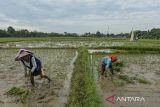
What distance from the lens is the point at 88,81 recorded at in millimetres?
5629

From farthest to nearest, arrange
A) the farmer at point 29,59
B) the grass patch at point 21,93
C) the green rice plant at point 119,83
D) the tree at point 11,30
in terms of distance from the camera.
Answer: the tree at point 11,30 < the green rice plant at point 119,83 < the farmer at point 29,59 < the grass patch at point 21,93

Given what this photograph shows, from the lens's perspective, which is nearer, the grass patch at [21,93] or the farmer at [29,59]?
the grass patch at [21,93]

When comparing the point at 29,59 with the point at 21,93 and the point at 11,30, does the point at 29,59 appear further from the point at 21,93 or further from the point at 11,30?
the point at 11,30

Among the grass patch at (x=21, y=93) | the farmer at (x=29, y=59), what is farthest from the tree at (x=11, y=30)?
the grass patch at (x=21, y=93)

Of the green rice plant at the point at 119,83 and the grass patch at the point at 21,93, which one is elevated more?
the grass patch at the point at 21,93

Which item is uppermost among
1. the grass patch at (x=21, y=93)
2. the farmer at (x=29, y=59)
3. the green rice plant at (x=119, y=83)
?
the farmer at (x=29, y=59)

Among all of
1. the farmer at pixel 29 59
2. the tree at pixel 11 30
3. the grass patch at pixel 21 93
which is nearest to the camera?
the grass patch at pixel 21 93

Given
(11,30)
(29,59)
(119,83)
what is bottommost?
(119,83)

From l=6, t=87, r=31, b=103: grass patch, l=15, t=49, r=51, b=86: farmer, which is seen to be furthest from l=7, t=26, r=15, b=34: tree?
l=6, t=87, r=31, b=103: grass patch

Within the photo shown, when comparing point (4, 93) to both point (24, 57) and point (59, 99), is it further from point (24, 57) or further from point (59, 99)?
point (59, 99)

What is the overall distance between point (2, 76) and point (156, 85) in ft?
14.8

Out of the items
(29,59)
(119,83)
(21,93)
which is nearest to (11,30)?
(29,59)

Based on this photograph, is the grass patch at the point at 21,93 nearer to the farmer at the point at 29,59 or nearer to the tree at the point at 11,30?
the farmer at the point at 29,59

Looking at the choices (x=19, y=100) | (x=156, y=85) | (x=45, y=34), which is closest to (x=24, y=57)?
(x=19, y=100)
